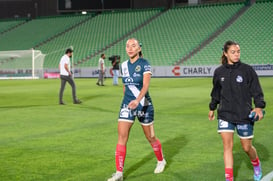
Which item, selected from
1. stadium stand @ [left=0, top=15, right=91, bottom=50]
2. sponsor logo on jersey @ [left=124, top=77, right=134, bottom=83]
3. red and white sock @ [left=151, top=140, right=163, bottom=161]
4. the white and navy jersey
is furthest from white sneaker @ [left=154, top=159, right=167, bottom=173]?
stadium stand @ [left=0, top=15, right=91, bottom=50]

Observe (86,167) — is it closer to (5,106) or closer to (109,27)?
A: (5,106)

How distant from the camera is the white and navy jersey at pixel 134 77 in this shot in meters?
7.00

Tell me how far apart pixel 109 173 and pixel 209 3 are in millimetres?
48419

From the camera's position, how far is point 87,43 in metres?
53.2

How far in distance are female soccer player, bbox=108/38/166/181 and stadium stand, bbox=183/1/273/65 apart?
35.4 m

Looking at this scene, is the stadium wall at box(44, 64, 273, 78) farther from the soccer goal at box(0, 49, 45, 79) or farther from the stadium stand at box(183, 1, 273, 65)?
the soccer goal at box(0, 49, 45, 79)

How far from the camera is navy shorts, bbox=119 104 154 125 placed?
6.92m

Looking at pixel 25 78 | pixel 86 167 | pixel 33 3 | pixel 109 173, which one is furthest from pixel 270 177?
pixel 33 3

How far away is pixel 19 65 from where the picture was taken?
153 feet

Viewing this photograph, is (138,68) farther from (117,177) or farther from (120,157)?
(117,177)

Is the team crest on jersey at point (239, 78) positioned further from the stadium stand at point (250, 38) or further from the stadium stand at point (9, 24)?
the stadium stand at point (9, 24)

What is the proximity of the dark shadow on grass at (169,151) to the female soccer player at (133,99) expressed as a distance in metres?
0.58

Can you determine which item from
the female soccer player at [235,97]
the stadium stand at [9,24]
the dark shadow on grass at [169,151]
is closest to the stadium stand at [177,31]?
the stadium stand at [9,24]

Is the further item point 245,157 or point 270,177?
point 245,157
